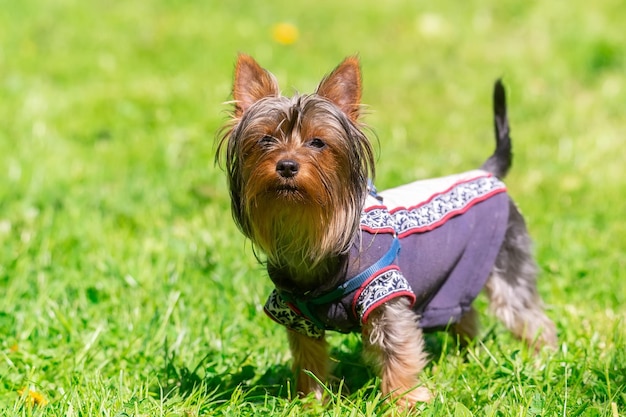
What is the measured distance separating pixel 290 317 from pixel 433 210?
85cm

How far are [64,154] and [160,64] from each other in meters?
2.85

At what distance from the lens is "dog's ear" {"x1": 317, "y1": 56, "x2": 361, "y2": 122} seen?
3438mm

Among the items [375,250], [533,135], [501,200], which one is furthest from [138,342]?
[533,135]

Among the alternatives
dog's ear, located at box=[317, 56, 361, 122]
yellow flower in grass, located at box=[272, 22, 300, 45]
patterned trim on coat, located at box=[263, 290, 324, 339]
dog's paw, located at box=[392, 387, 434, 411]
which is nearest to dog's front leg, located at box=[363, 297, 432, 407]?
dog's paw, located at box=[392, 387, 434, 411]

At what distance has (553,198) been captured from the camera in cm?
669

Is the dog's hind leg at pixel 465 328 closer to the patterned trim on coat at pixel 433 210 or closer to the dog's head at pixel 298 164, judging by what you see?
the patterned trim on coat at pixel 433 210

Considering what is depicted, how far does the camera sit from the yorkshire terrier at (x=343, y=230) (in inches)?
130

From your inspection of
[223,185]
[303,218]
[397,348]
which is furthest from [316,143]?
[223,185]

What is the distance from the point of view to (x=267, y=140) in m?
3.32

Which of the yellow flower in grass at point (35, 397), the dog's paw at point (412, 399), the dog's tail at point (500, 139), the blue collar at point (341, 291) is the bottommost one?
the yellow flower in grass at point (35, 397)

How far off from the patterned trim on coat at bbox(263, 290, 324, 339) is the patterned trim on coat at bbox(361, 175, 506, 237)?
485mm

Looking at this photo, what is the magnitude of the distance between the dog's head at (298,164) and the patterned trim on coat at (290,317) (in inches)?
8.1

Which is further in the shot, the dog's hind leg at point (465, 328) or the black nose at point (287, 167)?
the dog's hind leg at point (465, 328)

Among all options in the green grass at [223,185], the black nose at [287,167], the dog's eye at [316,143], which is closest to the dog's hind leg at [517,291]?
the green grass at [223,185]
